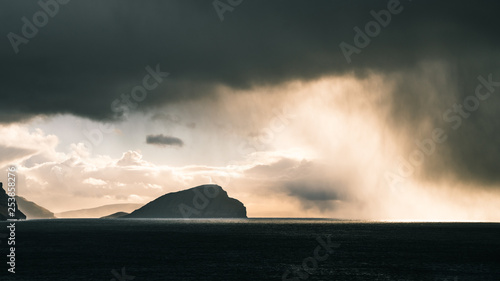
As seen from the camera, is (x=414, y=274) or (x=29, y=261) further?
(x=29, y=261)

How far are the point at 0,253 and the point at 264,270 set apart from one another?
193ft

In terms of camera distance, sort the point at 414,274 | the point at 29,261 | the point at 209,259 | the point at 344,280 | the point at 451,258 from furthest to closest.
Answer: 1. the point at 451,258
2. the point at 209,259
3. the point at 29,261
4. the point at 414,274
5. the point at 344,280

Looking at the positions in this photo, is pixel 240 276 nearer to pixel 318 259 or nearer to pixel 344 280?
pixel 344 280

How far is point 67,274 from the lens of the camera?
67625 mm

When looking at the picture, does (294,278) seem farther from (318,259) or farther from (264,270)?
(318,259)

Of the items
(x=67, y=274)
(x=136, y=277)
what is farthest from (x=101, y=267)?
(x=136, y=277)

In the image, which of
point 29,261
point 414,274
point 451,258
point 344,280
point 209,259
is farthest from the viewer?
point 451,258

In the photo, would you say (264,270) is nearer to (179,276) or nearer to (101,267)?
(179,276)

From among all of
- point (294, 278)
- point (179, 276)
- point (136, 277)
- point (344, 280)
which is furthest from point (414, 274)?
point (136, 277)

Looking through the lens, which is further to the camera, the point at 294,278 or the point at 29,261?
the point at 29,261

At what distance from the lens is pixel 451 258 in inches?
3775

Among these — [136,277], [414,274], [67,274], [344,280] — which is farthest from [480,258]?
[67,274]

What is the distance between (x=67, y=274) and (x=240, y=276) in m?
27.0

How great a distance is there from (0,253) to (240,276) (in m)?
57.9
